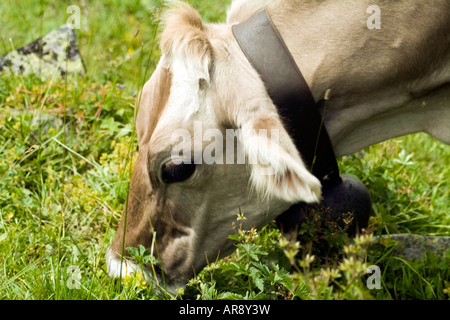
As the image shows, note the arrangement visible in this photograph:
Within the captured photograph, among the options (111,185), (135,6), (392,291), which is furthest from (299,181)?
(135,6)

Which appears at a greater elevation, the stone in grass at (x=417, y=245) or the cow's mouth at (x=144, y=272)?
the cow's mouth at (x=144, y=272)

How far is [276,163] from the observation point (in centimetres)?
253

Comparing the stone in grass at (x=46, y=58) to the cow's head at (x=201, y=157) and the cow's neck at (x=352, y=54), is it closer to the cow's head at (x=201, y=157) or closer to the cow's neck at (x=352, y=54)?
the cow's head at (x=201, y=157)

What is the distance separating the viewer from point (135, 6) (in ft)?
20.9

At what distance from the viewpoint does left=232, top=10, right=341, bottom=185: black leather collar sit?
9.01 feet

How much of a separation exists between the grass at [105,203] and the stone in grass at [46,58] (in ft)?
0.49

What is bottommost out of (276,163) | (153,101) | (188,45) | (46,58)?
(46,58)

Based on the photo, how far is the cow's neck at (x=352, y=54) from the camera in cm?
281

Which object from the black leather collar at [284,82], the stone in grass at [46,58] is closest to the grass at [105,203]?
the stone in grass at [46,58]

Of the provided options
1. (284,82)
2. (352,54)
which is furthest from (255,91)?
(352,54)

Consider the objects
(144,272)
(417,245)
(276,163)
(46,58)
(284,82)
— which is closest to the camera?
(276,163)

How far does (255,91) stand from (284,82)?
135 millimetres

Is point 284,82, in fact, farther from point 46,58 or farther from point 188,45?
point 46,58

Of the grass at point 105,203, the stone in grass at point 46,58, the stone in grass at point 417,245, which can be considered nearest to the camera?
the grass at point 105,203
